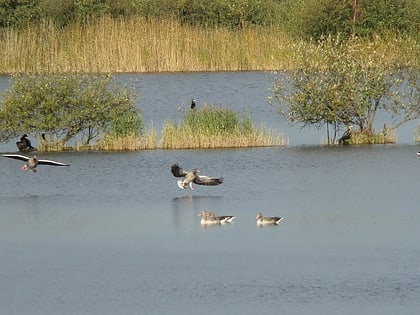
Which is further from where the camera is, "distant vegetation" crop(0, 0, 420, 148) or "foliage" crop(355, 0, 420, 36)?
"foliage" crop(355, 0, 420, 36)

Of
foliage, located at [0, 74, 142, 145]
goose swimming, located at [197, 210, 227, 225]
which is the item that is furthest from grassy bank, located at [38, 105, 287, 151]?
goose swimming, located at [197, 210, 227, 225]

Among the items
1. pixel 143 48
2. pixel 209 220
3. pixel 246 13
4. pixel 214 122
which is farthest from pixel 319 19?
pixel 209 220

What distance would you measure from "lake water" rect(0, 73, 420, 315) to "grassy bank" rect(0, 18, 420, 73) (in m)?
18.0

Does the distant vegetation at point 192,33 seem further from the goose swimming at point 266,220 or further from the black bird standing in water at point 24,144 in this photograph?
the goose swimming at point 266,220

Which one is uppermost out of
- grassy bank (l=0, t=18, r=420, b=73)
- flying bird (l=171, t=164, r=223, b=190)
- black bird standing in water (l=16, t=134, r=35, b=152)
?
grassy bank (l=0, t=18, r=420, b=73)

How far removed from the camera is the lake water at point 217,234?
14688 millimetres

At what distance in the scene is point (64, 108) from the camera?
2842 cm

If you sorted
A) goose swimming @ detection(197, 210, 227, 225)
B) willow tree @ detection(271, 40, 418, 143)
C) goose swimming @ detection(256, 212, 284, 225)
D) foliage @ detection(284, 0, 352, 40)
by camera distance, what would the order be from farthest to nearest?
foliage @ detection(284, 0, 352, 40), willow tree @ detection(271, 40, 418, 143), goose swimming @ detection(197, 210, 227, 225), goose swimming @ detection(256, 212, 284, 225)

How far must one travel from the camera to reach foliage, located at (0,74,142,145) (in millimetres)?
28156

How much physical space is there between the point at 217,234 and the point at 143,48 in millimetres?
28980

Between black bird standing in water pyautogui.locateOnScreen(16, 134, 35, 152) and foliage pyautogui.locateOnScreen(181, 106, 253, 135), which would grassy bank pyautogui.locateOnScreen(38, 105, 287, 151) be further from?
black bird standing in water pyautogui.locateOnScreen(16, 134, 35, 152)

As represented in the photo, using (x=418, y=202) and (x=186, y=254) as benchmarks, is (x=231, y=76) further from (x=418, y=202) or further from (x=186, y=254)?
(x=186, y=254)

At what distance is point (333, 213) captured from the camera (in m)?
20.2

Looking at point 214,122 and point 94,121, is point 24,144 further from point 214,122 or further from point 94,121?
point 214,122
